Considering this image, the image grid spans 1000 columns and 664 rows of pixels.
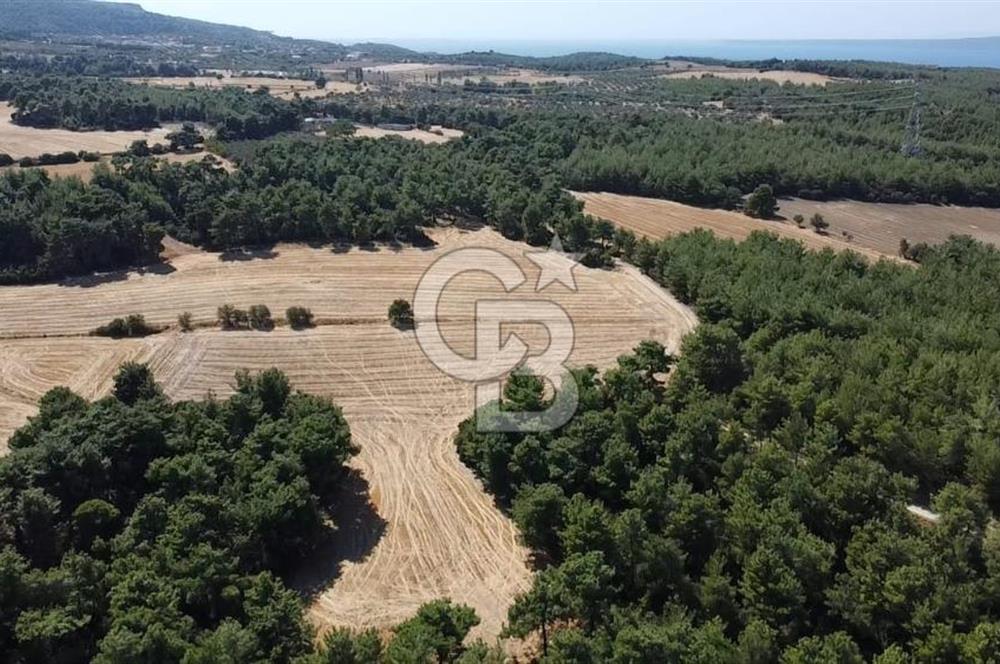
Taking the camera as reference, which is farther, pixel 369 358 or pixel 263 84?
pixel 263 84

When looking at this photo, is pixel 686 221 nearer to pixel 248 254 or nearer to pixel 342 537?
pixel 248 254

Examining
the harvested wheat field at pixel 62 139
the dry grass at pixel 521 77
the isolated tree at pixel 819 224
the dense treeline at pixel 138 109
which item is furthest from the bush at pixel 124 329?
the dry grass at pixel 521 77

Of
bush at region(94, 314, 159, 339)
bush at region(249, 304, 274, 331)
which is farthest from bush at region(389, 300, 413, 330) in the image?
bush at region(94, 314, 159, 339)

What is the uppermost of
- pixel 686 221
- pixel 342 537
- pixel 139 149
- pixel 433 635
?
pixel 139 149

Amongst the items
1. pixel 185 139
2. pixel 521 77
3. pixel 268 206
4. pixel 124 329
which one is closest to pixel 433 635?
pixel 124 329

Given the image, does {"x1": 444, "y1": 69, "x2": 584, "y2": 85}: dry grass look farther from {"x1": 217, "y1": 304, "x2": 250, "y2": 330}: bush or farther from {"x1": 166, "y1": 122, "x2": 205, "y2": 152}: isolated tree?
{"x1": 217, "y1": 304, "x2": 250, "y2": 330}: bush

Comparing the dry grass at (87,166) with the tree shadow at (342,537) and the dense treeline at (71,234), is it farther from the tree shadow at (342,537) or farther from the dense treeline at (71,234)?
the tree shadow at (342,537)

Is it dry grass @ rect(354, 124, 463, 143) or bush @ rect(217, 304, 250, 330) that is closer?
bush @ rect(217, 304, 250, 330)
